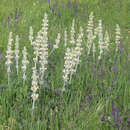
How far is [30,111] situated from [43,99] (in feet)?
1.36

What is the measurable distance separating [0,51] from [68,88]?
189 cm

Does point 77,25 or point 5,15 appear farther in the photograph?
point 5,15

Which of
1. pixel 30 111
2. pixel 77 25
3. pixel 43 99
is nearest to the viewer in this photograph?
pixel 30 111

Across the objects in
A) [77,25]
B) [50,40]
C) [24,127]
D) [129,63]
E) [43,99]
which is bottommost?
[24,127]

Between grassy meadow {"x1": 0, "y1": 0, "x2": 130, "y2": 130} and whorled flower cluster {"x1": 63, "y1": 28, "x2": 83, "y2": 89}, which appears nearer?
grassy meadow {"x1": 0, "y1": 0, "x2": 130, "y2": 130}

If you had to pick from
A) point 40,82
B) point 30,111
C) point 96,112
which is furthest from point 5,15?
point 96,112

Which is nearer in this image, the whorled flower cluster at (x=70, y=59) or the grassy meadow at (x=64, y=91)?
the grassy meadow at (x=64, y=91)

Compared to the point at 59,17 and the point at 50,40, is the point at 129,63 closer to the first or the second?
the point at 50,40

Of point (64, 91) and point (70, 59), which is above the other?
point (70, 59)

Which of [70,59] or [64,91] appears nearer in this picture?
[70,59]

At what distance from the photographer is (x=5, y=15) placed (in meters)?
6.80

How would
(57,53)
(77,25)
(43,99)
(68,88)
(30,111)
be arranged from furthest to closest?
1. (77,25)
2. (57,53)
3. (68,88)
4. (43,99)
5. (30,111)

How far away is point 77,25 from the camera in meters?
6.27

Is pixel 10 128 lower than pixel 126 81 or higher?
lower
